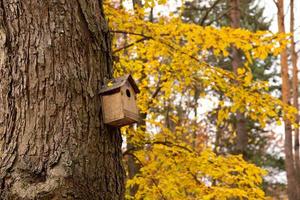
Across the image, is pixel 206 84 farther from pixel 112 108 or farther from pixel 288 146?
pixel 288 146

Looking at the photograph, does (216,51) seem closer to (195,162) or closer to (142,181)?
(195,162)

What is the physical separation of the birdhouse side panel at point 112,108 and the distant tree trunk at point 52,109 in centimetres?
3

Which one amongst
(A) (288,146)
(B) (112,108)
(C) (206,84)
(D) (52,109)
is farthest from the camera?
(A) (288,146)

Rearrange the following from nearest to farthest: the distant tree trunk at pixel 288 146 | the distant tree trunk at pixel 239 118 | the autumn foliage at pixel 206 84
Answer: the autumn foliage at pixel 206 84
the distant tree trunk at pixel 239 118
the distant tree trunk at pixel 288 146

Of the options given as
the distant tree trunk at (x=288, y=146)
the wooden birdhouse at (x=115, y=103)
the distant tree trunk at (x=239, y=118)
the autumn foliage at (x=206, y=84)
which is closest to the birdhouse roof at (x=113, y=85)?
the wooden birdhouse at (x=115, y=103)

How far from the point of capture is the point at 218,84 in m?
3.56

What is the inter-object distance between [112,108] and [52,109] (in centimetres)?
26

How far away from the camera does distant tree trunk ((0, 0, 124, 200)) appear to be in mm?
1517

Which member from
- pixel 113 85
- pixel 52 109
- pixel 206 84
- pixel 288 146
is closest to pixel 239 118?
pixel 288 146

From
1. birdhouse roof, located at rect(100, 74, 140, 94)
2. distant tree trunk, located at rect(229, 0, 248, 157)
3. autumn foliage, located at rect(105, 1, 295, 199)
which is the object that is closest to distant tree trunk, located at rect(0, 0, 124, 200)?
birdhouse roof, located at rect(100, 74, 140, 94)

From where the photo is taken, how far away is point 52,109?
1598 millimetres

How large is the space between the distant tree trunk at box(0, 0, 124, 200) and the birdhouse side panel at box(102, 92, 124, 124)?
0.03 meters

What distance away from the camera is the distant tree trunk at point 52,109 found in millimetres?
1517

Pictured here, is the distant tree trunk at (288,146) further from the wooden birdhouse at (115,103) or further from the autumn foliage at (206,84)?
the wooden birdhouse at (115,103)
